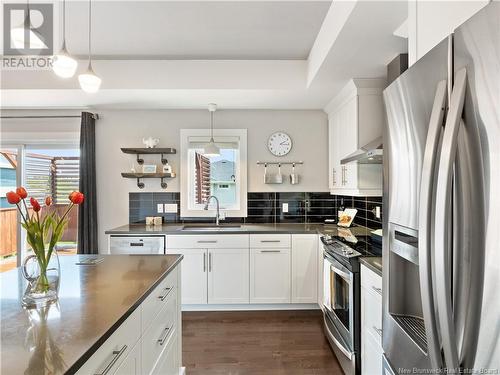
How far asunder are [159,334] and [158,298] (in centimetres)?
20

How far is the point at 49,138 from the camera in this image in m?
3.80

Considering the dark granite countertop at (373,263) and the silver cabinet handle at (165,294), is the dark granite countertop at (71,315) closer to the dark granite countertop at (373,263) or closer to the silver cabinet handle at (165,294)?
the silver cabinet handle at (165,294)

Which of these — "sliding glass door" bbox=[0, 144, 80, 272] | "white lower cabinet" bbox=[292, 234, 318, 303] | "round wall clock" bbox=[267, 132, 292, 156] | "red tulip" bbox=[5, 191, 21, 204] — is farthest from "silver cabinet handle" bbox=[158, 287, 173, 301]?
"sliding glass door" bbox=[0, 144, 80, 272]

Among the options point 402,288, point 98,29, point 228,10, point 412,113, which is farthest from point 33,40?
point 402,288

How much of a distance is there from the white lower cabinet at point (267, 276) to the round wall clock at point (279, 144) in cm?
130

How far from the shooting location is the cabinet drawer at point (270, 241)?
10.8 feet

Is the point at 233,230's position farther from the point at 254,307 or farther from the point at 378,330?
the point at 378,330

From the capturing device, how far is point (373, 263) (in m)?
1.82

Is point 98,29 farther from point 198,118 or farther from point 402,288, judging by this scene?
point 402,288

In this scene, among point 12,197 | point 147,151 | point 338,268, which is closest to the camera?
point 12,197

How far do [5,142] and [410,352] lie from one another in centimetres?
473

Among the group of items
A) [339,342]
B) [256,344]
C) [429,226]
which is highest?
[429,226]

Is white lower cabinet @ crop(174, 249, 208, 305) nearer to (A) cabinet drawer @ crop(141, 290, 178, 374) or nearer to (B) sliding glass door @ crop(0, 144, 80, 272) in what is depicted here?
(A) cabinet drawer @ crop(141, 290, 178, 374)

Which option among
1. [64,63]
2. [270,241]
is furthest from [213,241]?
[64,63]
